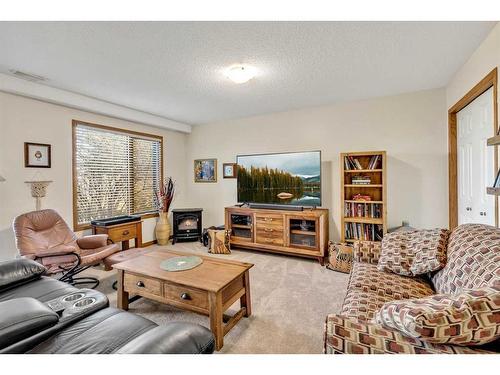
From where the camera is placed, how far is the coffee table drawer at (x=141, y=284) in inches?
79.1

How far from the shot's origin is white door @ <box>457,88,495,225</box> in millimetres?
2227

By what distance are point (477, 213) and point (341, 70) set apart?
2.08 meters

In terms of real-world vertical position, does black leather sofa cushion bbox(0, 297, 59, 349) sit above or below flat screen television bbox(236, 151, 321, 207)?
below

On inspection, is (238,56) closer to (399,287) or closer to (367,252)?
(367,252)

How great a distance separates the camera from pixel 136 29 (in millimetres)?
1853

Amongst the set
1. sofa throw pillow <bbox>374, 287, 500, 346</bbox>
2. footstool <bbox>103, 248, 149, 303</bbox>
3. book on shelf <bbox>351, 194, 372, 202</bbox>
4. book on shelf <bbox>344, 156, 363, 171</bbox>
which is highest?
book on shelf <bbox>344, 156, 363, 171</bbox>

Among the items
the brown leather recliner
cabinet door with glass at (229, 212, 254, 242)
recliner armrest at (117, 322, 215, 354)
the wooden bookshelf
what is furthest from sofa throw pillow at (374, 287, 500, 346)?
cabinet door with glass at (229, 212, 254, 242)

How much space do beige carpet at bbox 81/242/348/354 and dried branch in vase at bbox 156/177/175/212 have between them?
1593 millimetres

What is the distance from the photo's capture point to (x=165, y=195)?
183 inches

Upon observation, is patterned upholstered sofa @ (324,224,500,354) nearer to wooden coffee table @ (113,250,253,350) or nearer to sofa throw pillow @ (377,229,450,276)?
sofa throw pillow @ (377,229,450,276)

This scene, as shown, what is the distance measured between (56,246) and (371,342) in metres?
3.25

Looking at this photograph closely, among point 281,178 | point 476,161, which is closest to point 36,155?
point 281,178

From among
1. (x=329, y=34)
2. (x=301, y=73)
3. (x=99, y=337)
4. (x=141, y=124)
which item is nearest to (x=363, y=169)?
(x=301, y=73)

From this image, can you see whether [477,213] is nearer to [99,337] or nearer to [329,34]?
[329,34]
